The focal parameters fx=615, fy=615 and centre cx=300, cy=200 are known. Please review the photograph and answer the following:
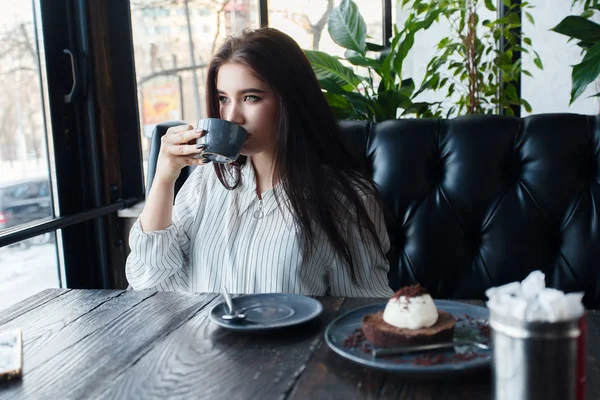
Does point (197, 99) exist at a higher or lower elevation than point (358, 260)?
higher

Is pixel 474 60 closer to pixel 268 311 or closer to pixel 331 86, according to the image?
pixel 331 86

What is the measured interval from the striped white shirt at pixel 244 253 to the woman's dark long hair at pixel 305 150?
A: 3cm

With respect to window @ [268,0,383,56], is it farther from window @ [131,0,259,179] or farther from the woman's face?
the woman's face

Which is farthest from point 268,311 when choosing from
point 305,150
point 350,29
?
point 350,29

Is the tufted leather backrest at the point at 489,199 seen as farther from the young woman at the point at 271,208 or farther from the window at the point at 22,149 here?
the window at the point at 22,149

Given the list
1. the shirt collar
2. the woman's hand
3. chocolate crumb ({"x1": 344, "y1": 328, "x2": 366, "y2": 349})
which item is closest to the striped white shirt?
the shirt collar

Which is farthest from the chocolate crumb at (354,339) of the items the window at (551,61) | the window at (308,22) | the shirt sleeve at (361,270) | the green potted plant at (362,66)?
the window at (308,22)

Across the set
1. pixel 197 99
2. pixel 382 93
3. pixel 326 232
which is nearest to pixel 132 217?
pixel 197 99

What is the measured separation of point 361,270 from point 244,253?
0.28 metres

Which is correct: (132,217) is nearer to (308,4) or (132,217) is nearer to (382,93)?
(382,93)

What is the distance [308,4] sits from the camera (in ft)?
11.2

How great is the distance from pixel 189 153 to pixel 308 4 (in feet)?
7.92

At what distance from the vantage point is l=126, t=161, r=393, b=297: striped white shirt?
4.52 ft

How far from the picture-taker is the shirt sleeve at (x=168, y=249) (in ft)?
4.55
